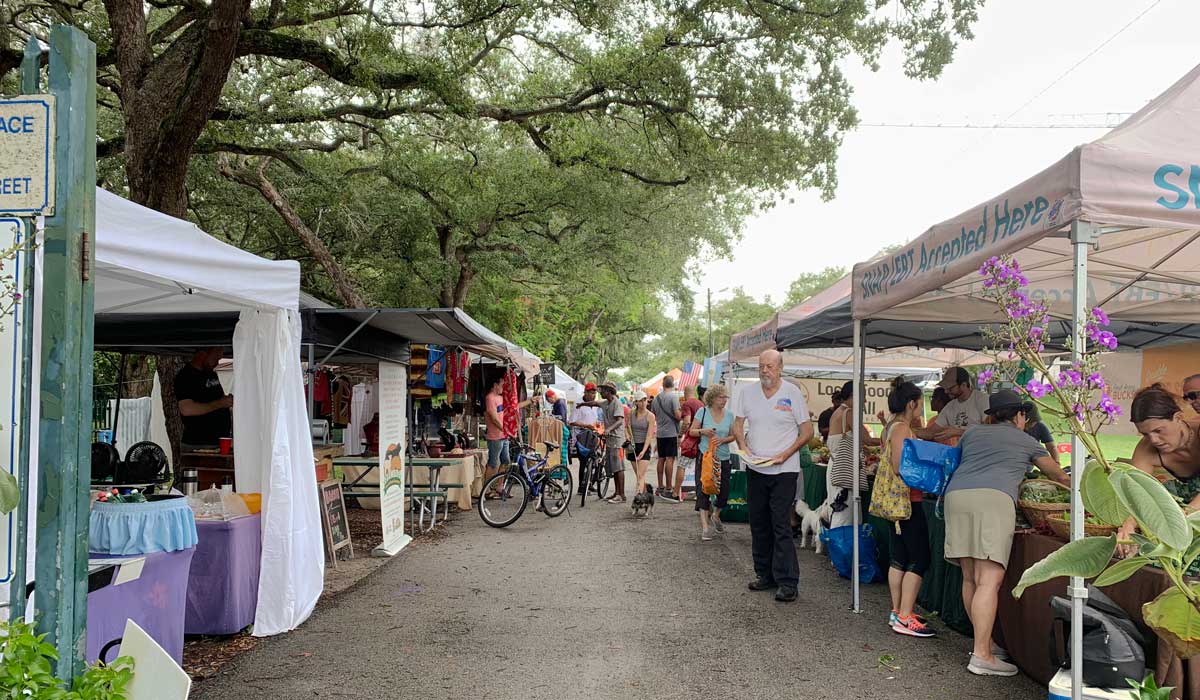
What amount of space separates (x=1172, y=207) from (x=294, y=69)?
14122 mm

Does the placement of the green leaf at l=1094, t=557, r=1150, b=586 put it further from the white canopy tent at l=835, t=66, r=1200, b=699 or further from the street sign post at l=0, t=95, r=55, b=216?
the street sign post at l=0, t=95, r=55, b=216

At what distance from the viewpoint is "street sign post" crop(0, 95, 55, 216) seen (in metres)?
2.76

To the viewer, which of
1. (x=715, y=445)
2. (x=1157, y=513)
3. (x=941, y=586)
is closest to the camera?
(x=1157, y=513)

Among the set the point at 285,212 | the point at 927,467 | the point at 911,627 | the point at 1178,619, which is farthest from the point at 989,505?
the point at 285,212

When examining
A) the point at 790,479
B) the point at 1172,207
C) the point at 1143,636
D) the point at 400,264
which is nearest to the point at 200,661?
the point at 790,479

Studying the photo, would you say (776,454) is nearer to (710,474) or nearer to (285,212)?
(710,474)

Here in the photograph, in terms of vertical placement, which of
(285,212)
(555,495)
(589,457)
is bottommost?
(555,495)

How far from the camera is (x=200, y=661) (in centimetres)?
536

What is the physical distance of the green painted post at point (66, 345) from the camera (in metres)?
2.83

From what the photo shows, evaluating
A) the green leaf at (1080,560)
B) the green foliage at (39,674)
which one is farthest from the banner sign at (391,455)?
the green leaf at (1080,560)

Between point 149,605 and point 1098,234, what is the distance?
5.00 m

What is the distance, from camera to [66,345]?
9.36ft

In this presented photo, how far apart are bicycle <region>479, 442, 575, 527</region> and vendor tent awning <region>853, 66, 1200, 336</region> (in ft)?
17.5

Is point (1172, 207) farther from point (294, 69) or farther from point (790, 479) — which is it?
point (294, 69)
